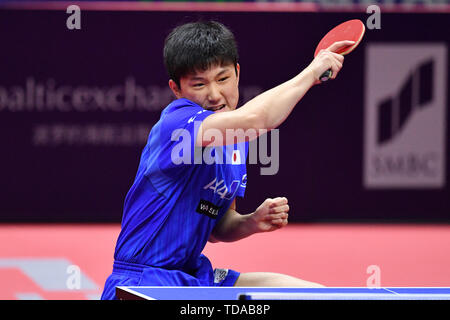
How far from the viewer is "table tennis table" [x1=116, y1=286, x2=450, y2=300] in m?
2.27

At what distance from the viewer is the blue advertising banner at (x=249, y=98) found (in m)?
7.90

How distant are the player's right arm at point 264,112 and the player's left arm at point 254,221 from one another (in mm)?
411

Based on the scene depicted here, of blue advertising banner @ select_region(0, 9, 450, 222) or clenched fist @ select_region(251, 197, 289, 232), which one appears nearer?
clenched fist @ select_region(251, 197, 289, 232)

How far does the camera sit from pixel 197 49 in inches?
119

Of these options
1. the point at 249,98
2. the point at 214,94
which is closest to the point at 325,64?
the point at 214,94

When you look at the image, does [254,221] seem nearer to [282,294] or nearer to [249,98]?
[282,294]

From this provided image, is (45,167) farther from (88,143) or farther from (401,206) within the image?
(401,206)

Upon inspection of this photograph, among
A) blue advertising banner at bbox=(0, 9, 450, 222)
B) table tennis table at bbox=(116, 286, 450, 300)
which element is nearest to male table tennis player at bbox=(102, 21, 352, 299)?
table tennis table at bbox=(116, 286, 450, 300)

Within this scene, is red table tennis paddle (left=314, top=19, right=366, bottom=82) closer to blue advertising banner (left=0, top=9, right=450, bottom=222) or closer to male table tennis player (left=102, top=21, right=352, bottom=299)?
male table tennis player (left=102, top=21, right=352, bottom=299)

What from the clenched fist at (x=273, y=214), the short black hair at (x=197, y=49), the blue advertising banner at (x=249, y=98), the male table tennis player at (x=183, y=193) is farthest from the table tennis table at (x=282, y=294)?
the blue advertising banner at (x=249, y=98)

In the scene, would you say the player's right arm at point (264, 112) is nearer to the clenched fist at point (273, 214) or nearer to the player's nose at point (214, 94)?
the player's nose at point (214, 94)

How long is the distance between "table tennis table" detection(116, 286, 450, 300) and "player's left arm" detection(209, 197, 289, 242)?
1.76 feet

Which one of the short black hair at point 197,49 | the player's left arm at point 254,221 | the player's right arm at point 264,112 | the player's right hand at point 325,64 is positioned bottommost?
the player's left arm at point 254,221
